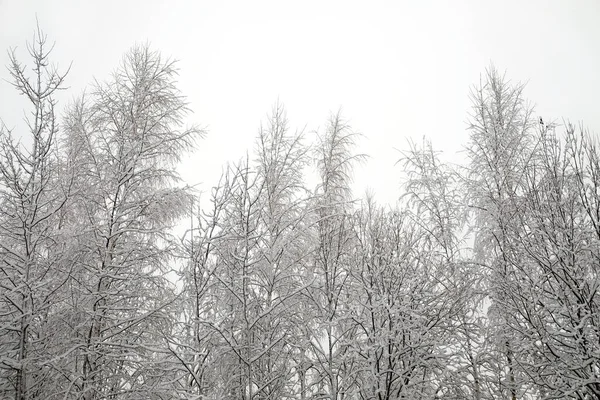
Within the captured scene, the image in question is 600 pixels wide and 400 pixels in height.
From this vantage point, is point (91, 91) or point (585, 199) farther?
point (91, 91)

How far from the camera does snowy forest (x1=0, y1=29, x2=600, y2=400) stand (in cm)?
536

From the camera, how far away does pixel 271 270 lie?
659cm

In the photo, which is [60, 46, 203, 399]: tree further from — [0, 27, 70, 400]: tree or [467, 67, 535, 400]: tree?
[467, 67, 535, 400]: tree

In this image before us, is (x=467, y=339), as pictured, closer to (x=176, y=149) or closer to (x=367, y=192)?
(x=367, y=192)

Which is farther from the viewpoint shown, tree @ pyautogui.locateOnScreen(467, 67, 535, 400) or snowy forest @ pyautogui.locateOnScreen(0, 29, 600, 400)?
tree @ pyautogui.locateOnScreen(467, 67, 535, 400)

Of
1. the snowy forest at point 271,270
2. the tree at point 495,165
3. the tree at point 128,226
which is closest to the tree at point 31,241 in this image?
the snowy forest at point 271,270

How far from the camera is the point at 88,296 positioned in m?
5.97

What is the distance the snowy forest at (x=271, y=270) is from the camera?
5359 millimetres

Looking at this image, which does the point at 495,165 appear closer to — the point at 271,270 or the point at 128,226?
the point at 271,270

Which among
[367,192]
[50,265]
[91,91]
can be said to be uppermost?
[91,91]

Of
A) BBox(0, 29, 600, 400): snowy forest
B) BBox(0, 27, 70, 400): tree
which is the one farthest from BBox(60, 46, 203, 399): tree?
BBox(0, 27, 70, 400): tree

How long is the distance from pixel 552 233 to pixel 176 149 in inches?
292

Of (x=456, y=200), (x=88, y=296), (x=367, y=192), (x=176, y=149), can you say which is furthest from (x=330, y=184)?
(x=88, y=296)

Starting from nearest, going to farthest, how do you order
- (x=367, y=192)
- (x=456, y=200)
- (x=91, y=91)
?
(x=91, y=91) < (x=456, y=200) < (x=367, y=192)
